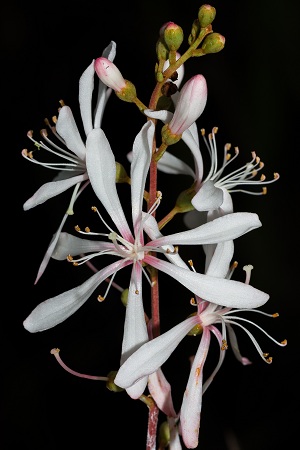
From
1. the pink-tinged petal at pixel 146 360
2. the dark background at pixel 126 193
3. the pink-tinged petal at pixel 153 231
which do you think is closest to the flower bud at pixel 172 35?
the pink-tinged petal at pixel 153 231

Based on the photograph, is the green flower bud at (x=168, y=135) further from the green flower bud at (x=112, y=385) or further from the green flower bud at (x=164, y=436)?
the green flower bud at (x=164, y=436)

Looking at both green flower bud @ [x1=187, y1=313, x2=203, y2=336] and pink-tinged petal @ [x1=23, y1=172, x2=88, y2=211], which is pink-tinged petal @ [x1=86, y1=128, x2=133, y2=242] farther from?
green flower bud @ [x1=187, y1=313, x2=203, y2=336]

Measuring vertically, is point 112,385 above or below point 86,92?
below

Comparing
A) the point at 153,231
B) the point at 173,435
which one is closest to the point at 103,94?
the point at 153,231

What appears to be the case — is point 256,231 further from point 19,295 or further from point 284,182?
point 19,295

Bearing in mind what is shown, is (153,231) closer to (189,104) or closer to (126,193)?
(189,104)

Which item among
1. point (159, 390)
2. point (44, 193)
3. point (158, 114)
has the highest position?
point (158, 114)
